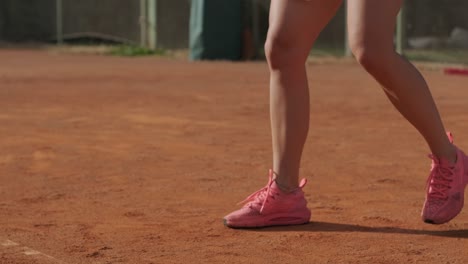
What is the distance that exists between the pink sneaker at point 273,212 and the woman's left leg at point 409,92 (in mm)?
489

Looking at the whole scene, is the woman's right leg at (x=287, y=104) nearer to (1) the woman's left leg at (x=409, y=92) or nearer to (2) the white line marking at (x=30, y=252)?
(1) the woman's left leg at (x=409, y=92)

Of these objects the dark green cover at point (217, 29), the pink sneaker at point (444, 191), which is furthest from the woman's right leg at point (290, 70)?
the dark green cover at point (217, 29)

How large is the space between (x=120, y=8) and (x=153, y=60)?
303cm

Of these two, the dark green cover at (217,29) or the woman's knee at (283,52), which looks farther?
the dark green cover at (217,29)

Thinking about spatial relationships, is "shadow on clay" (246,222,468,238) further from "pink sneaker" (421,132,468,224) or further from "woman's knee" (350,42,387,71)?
"woman's knee" (350,42,387,71)

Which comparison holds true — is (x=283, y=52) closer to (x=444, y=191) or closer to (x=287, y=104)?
(x=287, y=104)

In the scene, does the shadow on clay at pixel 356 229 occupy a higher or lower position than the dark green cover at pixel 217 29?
higher

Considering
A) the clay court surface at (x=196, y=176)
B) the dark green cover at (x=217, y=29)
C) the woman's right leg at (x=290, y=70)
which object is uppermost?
the woman's right leg at (x=290, y=70)

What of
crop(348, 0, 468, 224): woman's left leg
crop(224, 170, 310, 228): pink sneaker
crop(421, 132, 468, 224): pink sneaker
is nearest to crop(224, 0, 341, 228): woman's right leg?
crop(224, 170, 310, 228): pink sneaker

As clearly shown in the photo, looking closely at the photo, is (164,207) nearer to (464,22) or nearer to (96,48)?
(464,22)

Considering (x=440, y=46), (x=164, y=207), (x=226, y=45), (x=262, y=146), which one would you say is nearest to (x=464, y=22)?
(x=440, y=46)

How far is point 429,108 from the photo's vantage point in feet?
14.4

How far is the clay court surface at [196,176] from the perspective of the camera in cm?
415

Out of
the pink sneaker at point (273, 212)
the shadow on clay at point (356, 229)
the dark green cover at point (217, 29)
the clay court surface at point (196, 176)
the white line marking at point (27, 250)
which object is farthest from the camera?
the dark green cover at point (217, 29)
